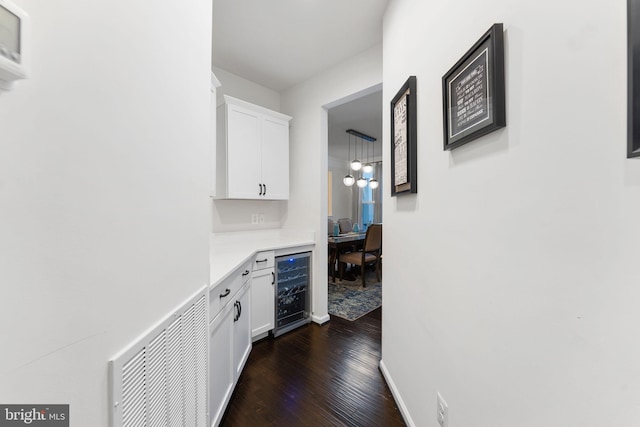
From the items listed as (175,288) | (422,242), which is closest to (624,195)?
(422,242)

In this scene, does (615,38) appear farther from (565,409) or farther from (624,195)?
(565,409)

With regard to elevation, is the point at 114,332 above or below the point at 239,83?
below

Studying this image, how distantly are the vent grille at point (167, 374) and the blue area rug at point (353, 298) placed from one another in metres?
2.14

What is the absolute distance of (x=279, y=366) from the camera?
199 cm

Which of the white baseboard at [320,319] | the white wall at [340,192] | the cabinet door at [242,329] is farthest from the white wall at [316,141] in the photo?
the white wall at [340,192]

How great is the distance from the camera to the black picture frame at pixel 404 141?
1.38 metres

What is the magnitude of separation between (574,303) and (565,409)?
255 millimetres

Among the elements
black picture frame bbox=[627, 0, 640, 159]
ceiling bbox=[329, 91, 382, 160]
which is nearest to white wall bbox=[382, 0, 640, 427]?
black picture frame bbox=[627, 0, 640, 159]

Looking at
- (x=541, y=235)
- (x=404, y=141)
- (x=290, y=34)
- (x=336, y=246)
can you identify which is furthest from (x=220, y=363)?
(x=336, y=246)

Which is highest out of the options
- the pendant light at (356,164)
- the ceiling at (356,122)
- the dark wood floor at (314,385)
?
the ceiling at (356,122)

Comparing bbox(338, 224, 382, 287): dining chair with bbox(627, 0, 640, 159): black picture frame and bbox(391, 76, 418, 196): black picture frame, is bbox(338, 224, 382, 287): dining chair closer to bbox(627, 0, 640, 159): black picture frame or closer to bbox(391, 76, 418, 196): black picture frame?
bbox(391, 76, 418, 196): black picture frame

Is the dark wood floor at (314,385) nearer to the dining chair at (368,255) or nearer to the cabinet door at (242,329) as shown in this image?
the cabinet door at (242,329)

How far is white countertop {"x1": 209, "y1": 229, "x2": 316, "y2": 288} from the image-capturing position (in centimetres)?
185

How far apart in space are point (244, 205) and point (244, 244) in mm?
485
